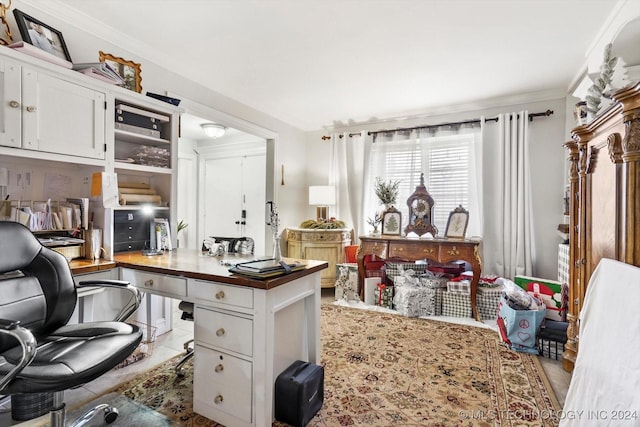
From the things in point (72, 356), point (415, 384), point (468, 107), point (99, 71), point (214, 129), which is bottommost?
point (415, 384)

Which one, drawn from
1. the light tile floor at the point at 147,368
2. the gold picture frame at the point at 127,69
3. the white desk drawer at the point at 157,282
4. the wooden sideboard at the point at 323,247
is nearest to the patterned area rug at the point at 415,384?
the light tile floor at the point at 147,368

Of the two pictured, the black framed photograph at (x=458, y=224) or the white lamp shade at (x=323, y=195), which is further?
the white lamp shade at (x=323, y=195)

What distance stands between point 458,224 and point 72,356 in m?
3.52

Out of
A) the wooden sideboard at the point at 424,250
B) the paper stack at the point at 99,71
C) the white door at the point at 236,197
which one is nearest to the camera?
the paper stack at the point at 99,71

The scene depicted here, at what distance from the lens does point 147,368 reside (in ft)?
7.22

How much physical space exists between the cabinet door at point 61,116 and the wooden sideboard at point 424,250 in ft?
9.25

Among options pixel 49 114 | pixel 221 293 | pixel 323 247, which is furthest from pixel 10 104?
pixel 323 247

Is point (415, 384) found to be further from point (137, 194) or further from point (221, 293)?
point (137, 194)

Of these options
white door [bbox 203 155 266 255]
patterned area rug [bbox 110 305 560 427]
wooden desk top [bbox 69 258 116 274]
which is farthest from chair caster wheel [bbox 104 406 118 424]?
white door [bbox 203 155 266 255]

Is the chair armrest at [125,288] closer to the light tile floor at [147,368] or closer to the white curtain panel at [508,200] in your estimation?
the light tile floor at [147,368]

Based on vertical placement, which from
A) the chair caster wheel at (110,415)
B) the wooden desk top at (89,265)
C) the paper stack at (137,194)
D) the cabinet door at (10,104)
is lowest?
the chair caster wheel at (110,415)

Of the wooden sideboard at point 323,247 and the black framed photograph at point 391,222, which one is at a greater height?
the black framed photograph at point 391,222

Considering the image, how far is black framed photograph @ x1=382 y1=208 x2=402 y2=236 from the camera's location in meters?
3.81

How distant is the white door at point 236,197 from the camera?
5352 mm
